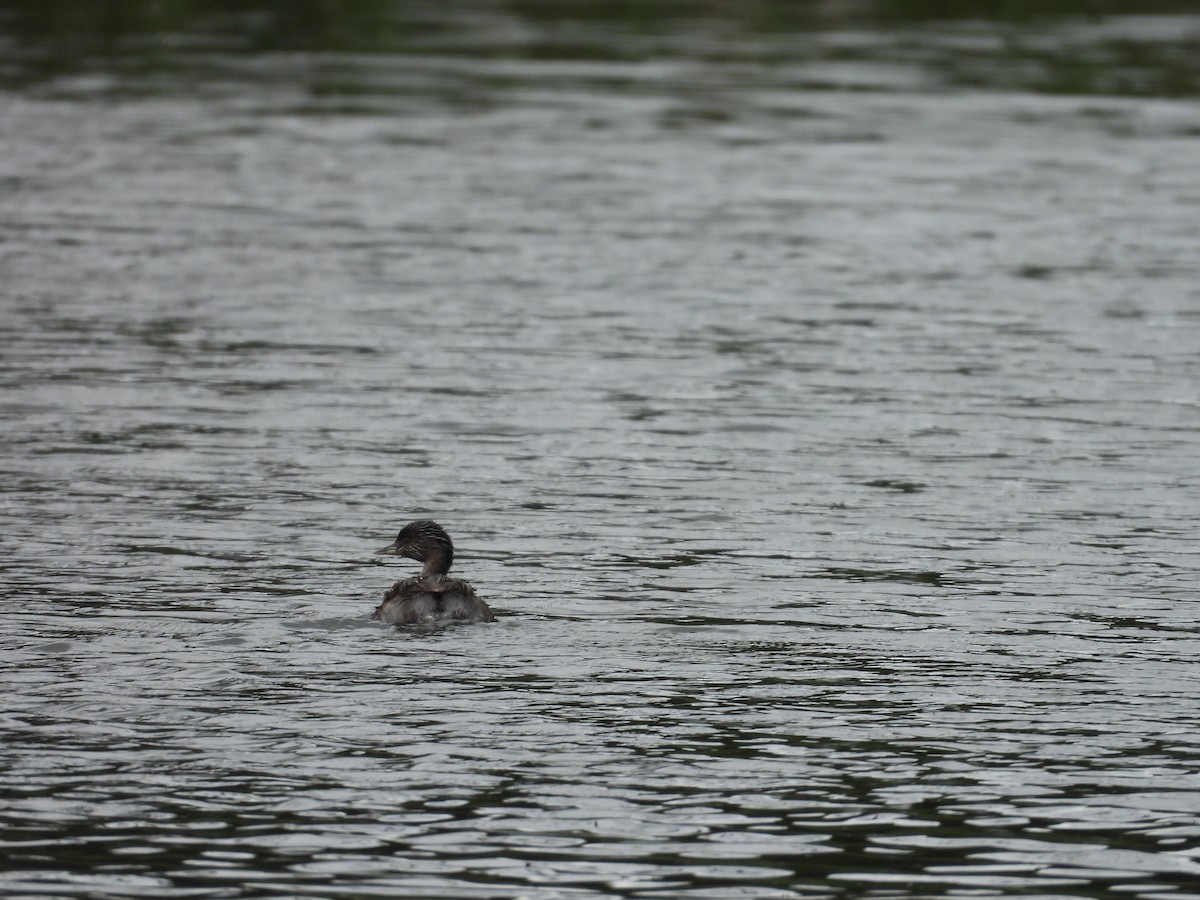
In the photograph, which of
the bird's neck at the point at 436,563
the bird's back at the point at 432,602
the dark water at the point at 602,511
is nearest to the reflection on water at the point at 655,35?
the dark water at the point at 602,511

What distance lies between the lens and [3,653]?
13.8 metres

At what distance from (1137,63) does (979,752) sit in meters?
42.2

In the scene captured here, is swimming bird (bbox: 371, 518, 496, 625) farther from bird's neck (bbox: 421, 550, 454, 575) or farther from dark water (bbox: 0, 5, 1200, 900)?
dark water (bbox: 0, 5, 1200, 900)

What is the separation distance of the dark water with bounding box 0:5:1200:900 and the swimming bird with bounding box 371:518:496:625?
0.22 metres

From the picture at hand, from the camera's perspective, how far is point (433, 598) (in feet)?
47.2

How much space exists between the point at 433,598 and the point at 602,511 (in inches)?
147

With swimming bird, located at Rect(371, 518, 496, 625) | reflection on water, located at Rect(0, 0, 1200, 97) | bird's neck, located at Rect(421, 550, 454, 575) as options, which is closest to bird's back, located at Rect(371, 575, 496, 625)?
swimming bird, located at Rect(371, 518, 496, 625)

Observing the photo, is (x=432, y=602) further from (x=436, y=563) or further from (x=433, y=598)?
(x=436, y=563)

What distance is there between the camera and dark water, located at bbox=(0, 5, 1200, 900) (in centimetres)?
1127

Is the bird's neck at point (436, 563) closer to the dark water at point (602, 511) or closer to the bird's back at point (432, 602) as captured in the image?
the bird's back at point (432, 602)

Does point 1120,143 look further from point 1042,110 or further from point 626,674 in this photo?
point 626,674

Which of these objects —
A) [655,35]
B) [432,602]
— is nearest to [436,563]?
[432,602]

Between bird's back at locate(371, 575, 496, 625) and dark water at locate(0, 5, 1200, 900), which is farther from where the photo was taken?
bird's back at locate(371, 575, 496, 625)

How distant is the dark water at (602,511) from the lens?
1127 cm
